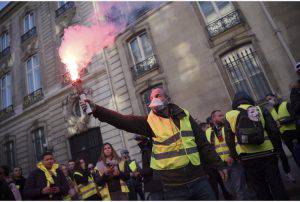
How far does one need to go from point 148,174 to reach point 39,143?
12899 mm

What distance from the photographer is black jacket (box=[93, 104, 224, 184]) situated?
2.72m

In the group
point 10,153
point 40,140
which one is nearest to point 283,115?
point 40,140

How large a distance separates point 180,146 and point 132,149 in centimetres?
882

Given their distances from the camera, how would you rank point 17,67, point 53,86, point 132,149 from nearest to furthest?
point 132,149 < point 53,86 < point 17,67

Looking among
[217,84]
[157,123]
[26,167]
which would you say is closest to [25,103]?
[26,167]

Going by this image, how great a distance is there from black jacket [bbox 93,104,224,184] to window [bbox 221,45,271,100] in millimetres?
7229

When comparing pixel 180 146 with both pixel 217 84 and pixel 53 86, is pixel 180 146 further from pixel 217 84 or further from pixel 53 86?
pixel 53 86

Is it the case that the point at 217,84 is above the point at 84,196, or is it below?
above

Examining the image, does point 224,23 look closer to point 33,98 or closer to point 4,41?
point 33,98

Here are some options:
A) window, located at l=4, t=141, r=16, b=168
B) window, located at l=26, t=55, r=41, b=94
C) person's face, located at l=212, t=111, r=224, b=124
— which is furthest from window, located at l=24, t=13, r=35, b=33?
person's face, located at l=212, t=111, r=224, b=124

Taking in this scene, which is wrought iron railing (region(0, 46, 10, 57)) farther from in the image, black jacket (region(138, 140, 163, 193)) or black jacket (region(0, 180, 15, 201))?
black jacket (region(138, 140, 163, 193))

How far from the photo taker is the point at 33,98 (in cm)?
1628

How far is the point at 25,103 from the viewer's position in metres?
16.7

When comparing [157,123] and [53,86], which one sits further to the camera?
[53,86]
